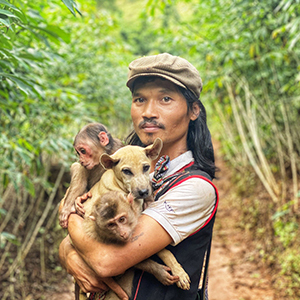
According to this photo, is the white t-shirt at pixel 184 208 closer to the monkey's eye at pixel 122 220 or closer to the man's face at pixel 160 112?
the monkey's eye at pixel 122 220

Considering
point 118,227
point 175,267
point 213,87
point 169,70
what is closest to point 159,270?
point 175,267

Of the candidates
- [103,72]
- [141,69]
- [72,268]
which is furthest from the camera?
[103,72]

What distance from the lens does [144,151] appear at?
98.3 inches

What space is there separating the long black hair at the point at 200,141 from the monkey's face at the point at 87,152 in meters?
0.83

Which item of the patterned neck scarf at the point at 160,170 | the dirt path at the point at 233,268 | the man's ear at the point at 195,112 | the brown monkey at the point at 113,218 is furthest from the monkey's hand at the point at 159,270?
the dirt path at the point at 233,268

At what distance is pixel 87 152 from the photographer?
283 centimetres

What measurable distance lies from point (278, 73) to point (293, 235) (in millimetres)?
3522

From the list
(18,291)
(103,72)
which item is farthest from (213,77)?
(18,291)

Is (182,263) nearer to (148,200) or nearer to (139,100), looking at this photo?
(148,200)

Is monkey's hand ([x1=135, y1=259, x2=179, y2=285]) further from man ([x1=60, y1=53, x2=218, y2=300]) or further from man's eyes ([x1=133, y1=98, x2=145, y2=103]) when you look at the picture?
man's eyes ([x1=133, y1=98, x2=145, y2=103])

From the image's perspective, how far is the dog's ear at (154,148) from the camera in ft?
7.90

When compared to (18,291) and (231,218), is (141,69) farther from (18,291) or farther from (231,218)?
(231,218)

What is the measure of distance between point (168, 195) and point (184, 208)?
14cm

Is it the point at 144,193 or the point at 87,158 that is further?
the point at 87,158
